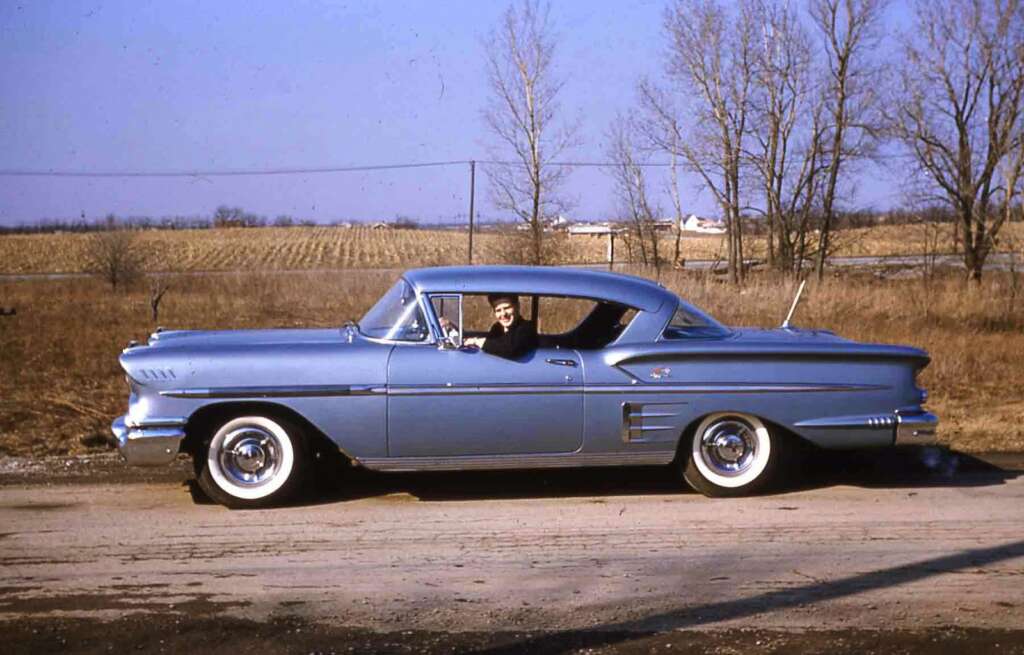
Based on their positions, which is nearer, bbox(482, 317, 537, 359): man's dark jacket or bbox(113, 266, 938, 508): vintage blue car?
bbox(113, 266, 938, 508): vintage blue car

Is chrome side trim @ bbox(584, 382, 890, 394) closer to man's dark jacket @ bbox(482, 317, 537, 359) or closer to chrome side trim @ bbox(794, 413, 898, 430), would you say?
chrome side trim @ bbox(794, 413, 898, 430)

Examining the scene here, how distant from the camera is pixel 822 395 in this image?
6.94 m

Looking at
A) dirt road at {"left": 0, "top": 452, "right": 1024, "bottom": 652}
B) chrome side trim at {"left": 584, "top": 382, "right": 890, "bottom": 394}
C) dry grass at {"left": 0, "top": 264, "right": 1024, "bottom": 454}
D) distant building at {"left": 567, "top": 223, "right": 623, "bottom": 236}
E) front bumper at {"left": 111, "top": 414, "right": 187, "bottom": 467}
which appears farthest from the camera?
distant building at {"left": 567, "top": 223, "right": 623, "bottom": 236}

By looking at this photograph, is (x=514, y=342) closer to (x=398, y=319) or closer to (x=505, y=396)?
(x=505, y=396)

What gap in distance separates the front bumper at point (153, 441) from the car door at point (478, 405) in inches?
50.0

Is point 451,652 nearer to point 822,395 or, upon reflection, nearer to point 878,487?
point 822,395

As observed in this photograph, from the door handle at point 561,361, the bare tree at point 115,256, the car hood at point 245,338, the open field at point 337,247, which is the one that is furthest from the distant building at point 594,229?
the door handle at point 561,361

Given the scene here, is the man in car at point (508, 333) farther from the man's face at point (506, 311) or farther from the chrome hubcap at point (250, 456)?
the chrome hubcap at point (250, 456)

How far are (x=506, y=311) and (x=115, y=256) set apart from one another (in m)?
24.3

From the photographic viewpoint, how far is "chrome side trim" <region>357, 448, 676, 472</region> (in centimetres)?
673

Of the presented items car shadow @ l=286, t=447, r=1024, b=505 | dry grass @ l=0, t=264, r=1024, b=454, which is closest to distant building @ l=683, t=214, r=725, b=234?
dry grass @ l=0, t=264, r=1024, b=454

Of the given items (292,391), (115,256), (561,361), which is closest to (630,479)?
(561,361)

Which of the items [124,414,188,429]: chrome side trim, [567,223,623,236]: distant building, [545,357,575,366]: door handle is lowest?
[124,414,188,429]: chrome side trim

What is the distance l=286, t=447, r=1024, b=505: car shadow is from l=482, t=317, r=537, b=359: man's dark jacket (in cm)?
99
